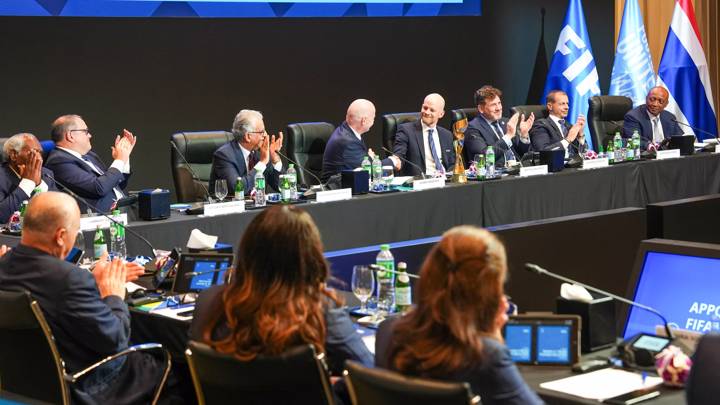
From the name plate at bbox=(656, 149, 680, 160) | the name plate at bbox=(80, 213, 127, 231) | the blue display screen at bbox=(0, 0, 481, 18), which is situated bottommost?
the name plate at bbox=(80, 213, 127, 231)

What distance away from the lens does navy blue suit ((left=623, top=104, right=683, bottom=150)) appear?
330 inches

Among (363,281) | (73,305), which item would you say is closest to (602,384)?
(363,281)

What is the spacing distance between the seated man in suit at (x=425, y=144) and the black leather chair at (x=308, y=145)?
55cm

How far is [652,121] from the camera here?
8477 millimetres

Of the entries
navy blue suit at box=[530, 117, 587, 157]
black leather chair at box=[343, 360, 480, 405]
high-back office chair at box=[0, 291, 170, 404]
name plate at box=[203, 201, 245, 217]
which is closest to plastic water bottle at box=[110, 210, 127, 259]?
name plate at box=[203, 201, 245, 217]

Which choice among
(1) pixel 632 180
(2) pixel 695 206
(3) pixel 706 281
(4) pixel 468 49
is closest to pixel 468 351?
(3) pixel 706 281

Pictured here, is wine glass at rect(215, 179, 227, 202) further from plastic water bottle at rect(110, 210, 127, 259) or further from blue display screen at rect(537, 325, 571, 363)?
blue display screen at rect(537, 325, 571, 363)

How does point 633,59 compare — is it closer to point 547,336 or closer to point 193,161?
point 193,161

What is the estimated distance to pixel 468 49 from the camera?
9914 millimetres

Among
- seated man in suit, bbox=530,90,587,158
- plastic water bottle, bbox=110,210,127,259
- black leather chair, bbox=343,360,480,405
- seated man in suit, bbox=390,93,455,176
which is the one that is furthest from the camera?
seated man in suit, bbox=530,90,587,158

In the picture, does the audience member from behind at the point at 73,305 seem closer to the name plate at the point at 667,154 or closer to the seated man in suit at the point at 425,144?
the seated man in suit at the point at 425,144

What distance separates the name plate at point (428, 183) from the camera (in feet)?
20.1

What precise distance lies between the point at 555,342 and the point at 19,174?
3473mm

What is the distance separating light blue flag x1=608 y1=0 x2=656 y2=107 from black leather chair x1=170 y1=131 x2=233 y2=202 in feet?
16.9
